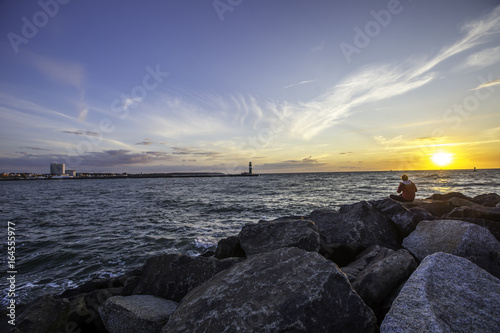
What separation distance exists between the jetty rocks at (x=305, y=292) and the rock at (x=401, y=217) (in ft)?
2.69

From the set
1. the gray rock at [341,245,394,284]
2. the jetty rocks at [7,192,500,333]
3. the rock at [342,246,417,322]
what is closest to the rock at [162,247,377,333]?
the jetty rocks at [7,192,500,333]

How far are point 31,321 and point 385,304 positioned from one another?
5.79 meters

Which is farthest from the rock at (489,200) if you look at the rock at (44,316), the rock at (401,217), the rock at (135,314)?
the rock at (44,316)

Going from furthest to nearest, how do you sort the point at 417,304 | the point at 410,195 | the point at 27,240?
the point at 27,240 → the point at 410,195 → the point at 417,304

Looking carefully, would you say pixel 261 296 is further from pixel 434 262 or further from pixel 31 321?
pixel 31 321

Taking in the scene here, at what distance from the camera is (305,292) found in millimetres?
2908

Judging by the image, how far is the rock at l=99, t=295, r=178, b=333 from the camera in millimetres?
3498

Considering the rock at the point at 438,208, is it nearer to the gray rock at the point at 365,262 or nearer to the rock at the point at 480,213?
the rock at the point at 480,213

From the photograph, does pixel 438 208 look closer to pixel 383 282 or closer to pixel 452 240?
pixel 452 240

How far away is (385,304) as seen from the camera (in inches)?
135

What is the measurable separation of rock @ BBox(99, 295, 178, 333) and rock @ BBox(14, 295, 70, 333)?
4.19 ft

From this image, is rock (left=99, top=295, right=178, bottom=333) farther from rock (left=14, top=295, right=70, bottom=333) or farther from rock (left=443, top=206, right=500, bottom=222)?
rock (left=443, top=206, right=500, bottom=222)

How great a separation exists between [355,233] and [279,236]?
2319 mm

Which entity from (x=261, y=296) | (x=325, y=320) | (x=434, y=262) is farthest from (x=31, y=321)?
(x=434, y=262)
